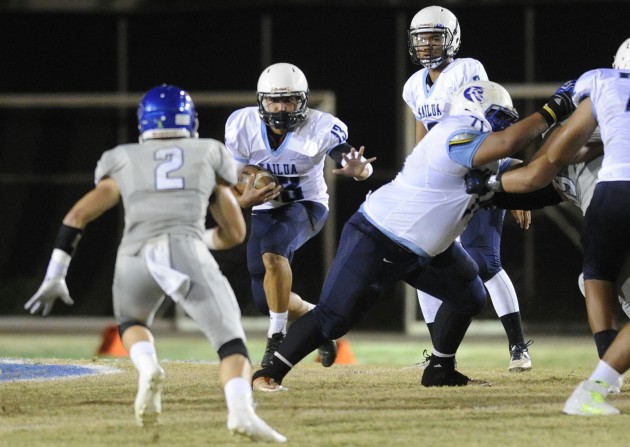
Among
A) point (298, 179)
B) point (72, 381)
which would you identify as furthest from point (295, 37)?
point (72, 381)

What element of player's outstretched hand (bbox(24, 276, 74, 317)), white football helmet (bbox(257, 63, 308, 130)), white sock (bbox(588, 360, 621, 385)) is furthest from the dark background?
player's outstretched hand (bbox(24, 276, 74, 317))

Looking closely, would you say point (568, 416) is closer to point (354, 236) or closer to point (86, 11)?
point (354, 236)

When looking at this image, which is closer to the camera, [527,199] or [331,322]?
[331,322]

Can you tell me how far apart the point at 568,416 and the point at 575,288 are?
252 inches

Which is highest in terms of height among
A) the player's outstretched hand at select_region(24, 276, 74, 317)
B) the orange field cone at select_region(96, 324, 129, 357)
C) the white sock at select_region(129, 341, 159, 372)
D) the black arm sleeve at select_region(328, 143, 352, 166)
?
the black arm sleeve at select_region(328, 143, 352, 166)

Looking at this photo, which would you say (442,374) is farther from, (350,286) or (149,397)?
(149,397)

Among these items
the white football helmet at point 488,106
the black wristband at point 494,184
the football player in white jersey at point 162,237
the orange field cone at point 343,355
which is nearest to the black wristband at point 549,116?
the white football helmet at point 488,106

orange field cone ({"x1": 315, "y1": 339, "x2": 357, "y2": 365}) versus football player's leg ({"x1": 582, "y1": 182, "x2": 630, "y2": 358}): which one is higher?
football player's leg ({"x1": 582, "y1": 182, "x2": 630, "y2": 358})

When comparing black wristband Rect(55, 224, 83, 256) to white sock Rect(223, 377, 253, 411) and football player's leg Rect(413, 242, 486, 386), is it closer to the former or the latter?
white sock Rect(223, 377, 253, 411)

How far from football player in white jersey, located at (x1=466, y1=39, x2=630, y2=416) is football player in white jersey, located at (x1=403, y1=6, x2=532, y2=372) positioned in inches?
46.0

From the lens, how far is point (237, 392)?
4.11 metres

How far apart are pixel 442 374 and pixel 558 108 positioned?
1424mm

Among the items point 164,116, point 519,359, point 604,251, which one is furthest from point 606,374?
point 164,116

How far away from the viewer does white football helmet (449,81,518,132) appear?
505cm
